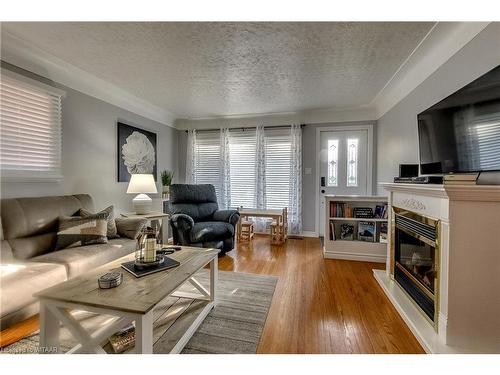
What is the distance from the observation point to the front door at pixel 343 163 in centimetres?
409

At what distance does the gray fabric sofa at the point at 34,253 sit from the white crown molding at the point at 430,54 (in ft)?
11.6

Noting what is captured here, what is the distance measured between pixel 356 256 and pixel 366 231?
0.38m

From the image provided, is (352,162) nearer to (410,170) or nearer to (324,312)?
(410,170)

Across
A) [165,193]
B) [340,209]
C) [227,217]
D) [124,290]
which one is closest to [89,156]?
[165,193]

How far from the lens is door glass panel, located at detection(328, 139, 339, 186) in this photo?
420 centimetres

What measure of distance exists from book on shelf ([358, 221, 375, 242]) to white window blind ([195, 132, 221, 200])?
108 inches

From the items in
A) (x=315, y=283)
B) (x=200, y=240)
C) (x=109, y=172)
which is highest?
(x=109, y=172)

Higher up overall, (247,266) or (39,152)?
(39,152)

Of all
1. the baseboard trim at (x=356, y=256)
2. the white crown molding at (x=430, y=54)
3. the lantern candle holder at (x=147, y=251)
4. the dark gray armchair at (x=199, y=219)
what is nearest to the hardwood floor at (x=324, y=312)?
the baseboard trim at (x=356, y=256)
